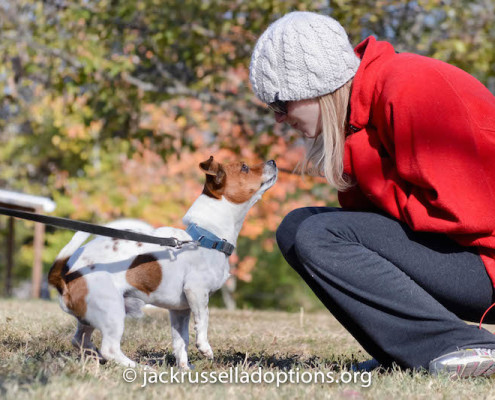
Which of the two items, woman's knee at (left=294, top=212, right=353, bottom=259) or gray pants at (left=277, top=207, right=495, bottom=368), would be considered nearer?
gray pants at (left=277, top=207, right=495, bottom=368)

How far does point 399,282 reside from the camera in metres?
2.71

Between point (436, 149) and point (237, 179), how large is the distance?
129cm

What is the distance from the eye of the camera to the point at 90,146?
10914 millimetres

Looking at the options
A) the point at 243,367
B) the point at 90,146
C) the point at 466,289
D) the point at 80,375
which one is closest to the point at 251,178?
the point at 243,367

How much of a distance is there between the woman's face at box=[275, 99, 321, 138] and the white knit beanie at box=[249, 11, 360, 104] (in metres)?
0.07

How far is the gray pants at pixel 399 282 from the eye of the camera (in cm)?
266

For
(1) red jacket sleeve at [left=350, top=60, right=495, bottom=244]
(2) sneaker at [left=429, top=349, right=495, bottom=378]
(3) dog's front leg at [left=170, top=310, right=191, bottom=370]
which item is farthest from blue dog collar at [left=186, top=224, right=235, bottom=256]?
(2) sneaker at [left=429, top=349, right=495, bottom=378]

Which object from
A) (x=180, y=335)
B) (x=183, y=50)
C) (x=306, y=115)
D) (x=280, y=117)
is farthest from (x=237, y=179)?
(x=183, y=50)

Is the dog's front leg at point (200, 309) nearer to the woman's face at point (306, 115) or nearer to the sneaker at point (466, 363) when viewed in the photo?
the woman's face at point (306, 115)

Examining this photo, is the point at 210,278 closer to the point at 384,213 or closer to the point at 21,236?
the point at 384,213

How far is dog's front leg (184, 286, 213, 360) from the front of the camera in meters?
3.01

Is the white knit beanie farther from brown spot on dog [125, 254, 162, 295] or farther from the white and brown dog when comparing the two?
brown spot on dog [125, 254, 162, 295]

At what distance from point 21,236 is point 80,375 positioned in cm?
Result: 1569

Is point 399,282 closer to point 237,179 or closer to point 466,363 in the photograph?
point 466,363
